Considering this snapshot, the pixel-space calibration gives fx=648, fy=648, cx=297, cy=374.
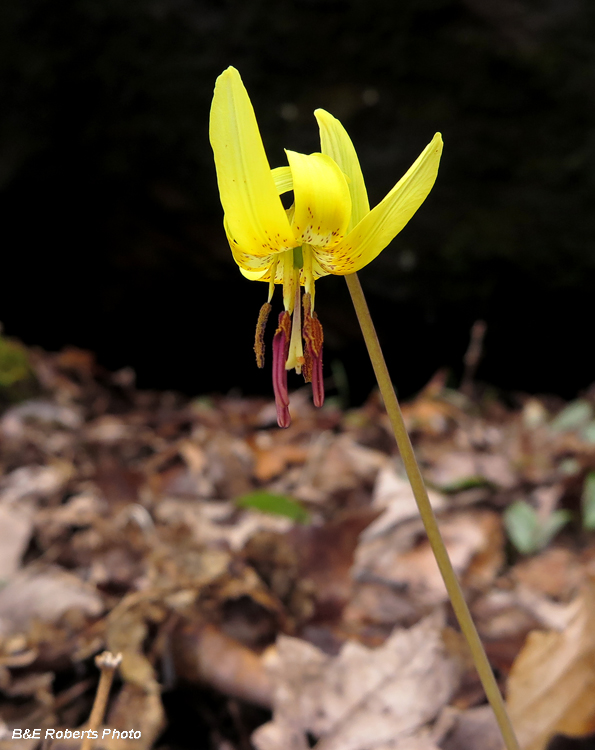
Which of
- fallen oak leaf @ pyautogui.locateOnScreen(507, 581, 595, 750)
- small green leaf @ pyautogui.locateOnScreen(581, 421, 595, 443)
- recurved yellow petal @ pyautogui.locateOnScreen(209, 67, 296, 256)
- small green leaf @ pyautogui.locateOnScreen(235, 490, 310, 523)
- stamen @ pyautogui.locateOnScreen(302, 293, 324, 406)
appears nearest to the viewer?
recurved yellow petal @ pyautogui.locateOnScreen(209, 67, 296, 256)

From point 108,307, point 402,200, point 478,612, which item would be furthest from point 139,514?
point 108,307

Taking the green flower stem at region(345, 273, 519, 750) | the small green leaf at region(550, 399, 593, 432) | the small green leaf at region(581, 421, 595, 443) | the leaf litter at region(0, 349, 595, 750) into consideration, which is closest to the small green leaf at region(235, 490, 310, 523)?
the leaf litter at region(0, 349, 595, 750)

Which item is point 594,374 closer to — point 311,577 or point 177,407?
point 177,407

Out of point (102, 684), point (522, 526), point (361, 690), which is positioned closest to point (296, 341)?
point (102, 684)

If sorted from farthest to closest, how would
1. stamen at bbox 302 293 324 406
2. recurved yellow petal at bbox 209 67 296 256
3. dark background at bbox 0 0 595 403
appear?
1. dark background at bbox 0 0 595 403
2. stamen at bbox 302 293 324 406
3. recurved yellow petal at bbox 209 67 296 256

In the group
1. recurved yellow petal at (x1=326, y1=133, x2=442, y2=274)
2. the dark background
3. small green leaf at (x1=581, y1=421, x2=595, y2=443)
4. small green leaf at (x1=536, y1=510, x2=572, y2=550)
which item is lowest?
small green leaf at (x1=536, y1=510, x2=572, y2=550)

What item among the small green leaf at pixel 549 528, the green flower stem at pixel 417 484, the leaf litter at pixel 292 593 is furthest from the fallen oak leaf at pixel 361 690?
the small green leaf at pixel 549 528

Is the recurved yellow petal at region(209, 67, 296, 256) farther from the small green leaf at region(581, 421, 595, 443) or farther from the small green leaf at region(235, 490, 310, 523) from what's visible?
the small green leaf at region(581, 421, 595, 443)
